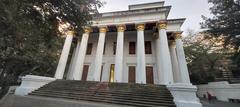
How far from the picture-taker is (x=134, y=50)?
722 inches

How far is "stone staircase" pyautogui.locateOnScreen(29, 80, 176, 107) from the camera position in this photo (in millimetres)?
7854

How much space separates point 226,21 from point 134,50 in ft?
33.9

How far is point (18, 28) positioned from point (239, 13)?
16634 mm

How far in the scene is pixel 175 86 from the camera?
767 cm

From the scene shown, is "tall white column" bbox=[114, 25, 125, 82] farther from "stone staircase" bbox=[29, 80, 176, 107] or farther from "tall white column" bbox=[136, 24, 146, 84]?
"stone staircase" bbox=[29, 80, 176, 107]

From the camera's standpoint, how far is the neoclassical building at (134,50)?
13.6 m

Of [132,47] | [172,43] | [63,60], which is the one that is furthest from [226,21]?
[63,60]

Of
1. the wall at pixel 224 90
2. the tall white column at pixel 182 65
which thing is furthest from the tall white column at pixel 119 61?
the wall at pixel 224 90

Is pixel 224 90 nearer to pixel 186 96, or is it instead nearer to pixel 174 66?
pixel 174 66

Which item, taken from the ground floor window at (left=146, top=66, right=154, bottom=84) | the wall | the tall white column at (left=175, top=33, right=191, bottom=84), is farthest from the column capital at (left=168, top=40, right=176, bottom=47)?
the wall

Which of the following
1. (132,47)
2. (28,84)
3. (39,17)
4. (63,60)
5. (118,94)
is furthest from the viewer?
(132,47)

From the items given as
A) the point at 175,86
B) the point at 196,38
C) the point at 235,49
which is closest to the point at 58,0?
the point at 175,86

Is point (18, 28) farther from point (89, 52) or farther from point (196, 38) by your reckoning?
point (196, 38)

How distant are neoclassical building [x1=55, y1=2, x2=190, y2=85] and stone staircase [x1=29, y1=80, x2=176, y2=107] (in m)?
3.10
